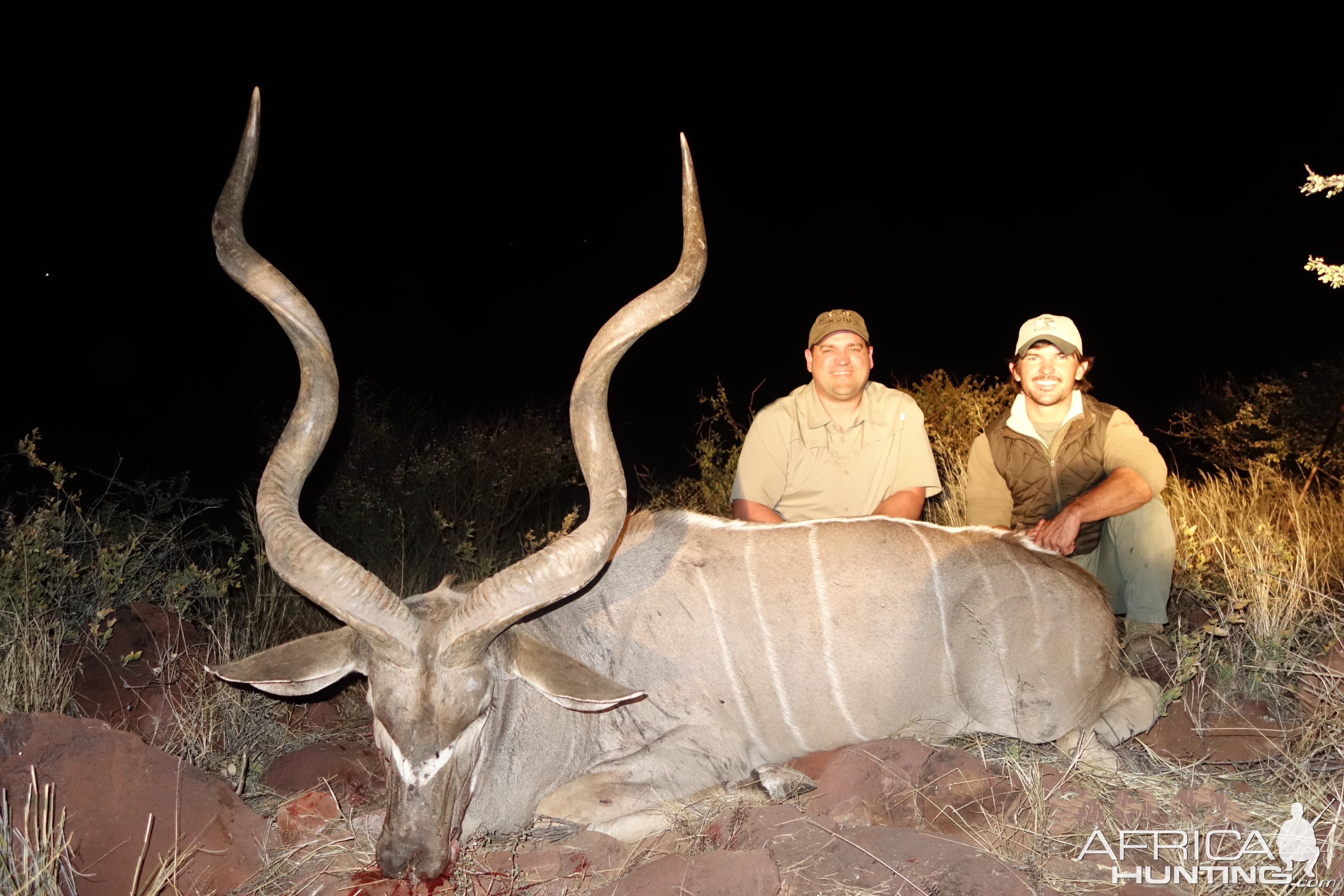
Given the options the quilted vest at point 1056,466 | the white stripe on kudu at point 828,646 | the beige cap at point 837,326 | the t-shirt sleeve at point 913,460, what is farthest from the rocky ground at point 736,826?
the beige cap at point 837,326

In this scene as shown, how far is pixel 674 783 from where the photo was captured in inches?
112

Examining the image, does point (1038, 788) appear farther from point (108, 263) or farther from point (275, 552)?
point (108, 263)

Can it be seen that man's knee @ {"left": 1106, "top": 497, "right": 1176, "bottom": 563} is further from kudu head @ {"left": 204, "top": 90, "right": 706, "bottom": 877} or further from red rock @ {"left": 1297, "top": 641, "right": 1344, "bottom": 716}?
kudu head @ {"left": 204, "top": 90, "right": 706, "bottom": 877}

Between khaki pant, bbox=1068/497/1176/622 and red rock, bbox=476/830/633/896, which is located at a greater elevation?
khaki pant, bbox=1068/497/1176/622

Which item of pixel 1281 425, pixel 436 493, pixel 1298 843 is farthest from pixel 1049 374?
pixel 1281 425

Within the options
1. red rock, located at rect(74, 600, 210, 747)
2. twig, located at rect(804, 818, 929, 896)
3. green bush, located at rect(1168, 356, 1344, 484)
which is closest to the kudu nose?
twig, located at rect(804, 818, 929, 896)

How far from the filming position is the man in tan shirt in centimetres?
432

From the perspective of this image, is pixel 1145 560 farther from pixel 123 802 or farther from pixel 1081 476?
pixel 123 802

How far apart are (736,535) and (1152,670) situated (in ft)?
5.97

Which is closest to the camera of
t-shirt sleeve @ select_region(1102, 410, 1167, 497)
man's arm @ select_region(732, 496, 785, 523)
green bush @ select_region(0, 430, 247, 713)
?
green bush @ select_region(0, 430, 247, 713)

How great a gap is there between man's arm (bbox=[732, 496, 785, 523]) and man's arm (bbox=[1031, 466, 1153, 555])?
0.77 m

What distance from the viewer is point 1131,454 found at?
3979mm

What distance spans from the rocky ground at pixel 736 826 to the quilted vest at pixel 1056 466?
4.17 ft

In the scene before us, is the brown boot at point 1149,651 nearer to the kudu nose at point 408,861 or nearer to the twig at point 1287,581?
Result: the twig at point 1287,581
